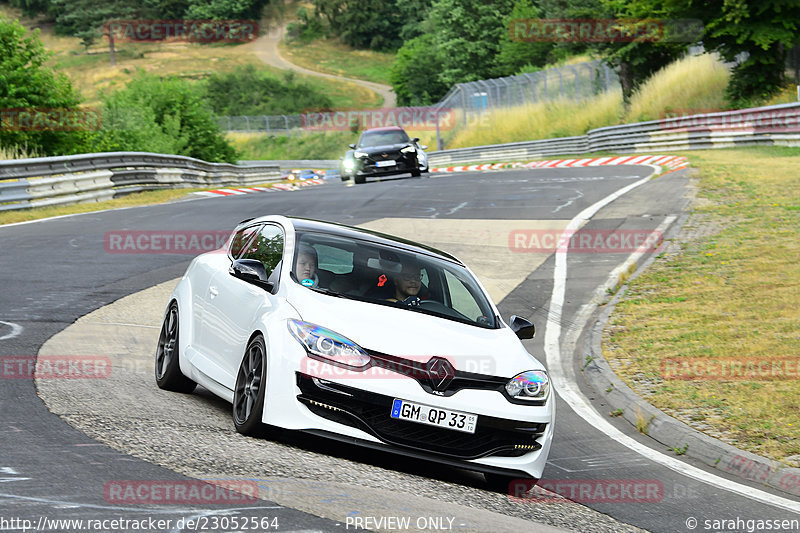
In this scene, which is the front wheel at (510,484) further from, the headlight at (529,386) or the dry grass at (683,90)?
the dry grass at (683,90)

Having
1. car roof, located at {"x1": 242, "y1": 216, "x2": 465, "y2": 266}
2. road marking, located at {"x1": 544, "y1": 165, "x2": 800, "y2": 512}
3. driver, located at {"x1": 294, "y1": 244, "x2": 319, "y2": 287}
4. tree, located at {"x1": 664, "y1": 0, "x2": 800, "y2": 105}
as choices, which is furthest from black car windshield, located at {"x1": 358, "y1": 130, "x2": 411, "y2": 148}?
driver, located at {"x1": 294, "y1": 244, "x2": 319, "y2": 287}

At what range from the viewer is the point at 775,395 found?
8930 mm

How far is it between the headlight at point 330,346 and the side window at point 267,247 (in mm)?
1179

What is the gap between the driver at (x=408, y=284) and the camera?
7.36 m

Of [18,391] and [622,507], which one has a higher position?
[18,391]

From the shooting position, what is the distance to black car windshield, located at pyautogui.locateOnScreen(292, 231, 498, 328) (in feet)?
23.7

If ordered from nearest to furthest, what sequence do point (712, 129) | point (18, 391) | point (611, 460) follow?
point (18, 391) < point (611, 460) < point (712, 129)

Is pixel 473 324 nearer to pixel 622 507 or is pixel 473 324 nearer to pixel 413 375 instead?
pixel 413 375

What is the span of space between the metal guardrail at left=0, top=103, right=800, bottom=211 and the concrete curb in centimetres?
1578

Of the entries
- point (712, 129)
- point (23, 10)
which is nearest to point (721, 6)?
point (712, 129)

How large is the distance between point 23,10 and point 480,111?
11147cm

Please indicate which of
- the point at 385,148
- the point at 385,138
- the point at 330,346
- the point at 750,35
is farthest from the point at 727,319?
the point at 750,35

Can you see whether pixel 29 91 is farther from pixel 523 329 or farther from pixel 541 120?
pixel 541 120

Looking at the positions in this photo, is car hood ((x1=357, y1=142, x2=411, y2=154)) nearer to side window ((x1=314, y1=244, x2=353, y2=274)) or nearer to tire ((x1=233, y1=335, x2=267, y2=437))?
side window ((x1=314, y1=244, x2=353, y2=274))
